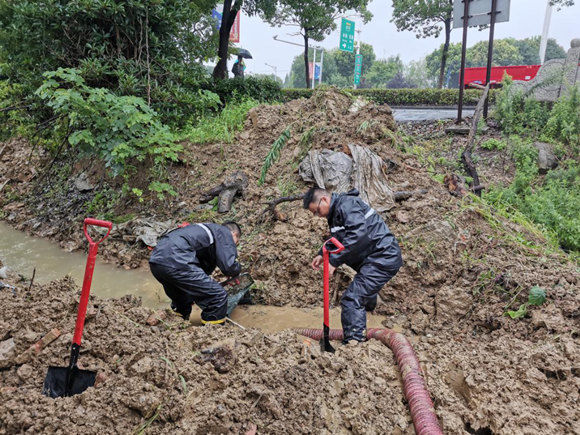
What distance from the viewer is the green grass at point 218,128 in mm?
7988

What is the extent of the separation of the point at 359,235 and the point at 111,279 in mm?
3954

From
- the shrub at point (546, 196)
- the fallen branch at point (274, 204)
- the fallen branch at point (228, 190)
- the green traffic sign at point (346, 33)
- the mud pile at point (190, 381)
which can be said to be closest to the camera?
the mud pile at point (190, 381)

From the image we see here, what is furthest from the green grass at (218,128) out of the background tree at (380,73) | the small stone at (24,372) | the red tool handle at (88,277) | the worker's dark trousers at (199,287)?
the background tree at (380,73)

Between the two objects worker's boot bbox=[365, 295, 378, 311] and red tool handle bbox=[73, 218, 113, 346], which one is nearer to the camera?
red tool handle bbox=[73, 218, 113, 346]

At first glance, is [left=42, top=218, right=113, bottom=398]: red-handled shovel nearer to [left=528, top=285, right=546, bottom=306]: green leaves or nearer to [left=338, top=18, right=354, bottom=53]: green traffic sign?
[left=528, top=285, right=546, bottom=306]: green leaves

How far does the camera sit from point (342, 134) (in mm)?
6574

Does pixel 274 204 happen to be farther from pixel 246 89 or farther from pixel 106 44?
pixel 246 89

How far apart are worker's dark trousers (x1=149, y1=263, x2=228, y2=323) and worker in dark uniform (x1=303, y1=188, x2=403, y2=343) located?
3.44 ft

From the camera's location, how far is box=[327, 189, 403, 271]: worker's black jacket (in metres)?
3.67

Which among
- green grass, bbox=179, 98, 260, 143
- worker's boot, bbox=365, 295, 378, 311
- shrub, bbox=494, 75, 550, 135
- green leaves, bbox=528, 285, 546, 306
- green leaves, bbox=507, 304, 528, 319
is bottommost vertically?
worker's boot, bbox=365, 295, 378, 311

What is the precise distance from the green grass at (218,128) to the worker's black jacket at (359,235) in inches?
190

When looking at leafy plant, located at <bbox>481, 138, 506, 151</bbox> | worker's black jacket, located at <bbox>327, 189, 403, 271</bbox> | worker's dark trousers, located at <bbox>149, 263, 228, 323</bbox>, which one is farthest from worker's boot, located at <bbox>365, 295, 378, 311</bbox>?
leafy plant, located at <bbox>481, 138, 506, 151</bbox>

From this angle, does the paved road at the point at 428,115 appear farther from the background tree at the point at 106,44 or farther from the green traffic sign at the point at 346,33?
the green traffic sign at the point at 346,33

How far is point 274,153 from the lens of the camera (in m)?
7.14
